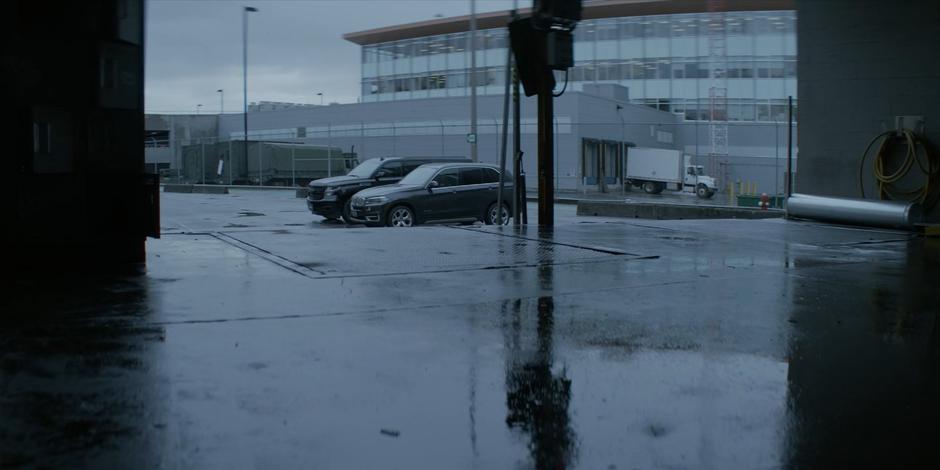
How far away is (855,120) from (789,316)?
9929 mm

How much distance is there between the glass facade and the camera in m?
57.7

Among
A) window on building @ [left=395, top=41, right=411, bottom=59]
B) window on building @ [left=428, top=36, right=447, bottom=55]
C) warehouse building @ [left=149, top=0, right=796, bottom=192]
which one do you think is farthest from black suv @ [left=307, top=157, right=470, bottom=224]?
window on building @ [left=395, top=41, right=411, bottom=59]

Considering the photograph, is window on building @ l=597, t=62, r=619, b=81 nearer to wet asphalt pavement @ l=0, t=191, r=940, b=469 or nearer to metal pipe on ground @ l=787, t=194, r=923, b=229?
metal pipe on ground @ l=787, t=194, r=923, b=229

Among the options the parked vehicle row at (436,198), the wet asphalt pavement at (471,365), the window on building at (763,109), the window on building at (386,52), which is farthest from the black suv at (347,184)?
the window on building at (386,52)

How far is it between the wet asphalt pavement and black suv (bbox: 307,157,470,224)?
39.8 ft

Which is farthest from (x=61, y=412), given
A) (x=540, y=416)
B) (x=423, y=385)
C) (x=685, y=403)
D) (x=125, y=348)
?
(x=685, y=403)

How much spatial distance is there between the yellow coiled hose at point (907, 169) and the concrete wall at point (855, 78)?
12.3 inches

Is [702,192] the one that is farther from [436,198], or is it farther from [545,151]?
[545,151]

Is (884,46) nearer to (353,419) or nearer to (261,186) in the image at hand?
(353,419)

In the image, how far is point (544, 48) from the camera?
11883mm

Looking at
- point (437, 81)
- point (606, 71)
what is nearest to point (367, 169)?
point (606, 71)

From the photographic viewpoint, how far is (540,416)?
4070mm

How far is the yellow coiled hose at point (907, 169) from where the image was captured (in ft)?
45.6

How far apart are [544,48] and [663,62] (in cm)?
5259
